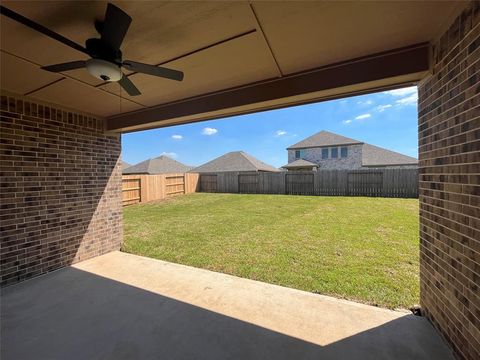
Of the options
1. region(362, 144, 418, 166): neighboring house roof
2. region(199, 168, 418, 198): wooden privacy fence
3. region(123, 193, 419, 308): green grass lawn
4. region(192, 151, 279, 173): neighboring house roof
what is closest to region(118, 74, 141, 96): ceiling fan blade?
region(123, 193, 419, 308): green grass lawn

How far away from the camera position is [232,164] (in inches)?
923

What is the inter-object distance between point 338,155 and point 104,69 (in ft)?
71.3

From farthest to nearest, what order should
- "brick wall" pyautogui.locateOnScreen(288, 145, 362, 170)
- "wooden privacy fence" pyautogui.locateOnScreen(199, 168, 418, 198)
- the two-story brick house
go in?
"brick wall" pyautogui.locateOnScreen(288, 145, 362, 170) → the two-story brick house → "wooden privacy fence" pyautogui.locateOnScreen(199, 168, 418, 198)

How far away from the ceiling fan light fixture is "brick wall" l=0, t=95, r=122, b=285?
2318 mm

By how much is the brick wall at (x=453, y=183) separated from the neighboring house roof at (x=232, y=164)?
20.1m

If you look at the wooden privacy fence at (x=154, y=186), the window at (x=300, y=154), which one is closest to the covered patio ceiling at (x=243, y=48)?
the wooden privacy fence at (x=154, y=186)

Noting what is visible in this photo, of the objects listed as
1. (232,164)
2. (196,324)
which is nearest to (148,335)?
(196,324)

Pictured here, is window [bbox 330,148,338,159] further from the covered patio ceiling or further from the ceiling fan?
the ceiling fan

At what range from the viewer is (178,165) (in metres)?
29.2

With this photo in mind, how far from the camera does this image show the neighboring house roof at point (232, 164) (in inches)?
896

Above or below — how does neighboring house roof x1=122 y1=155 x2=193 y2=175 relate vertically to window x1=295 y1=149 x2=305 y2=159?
below

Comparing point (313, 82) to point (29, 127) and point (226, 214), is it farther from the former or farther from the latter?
point (226, 214)

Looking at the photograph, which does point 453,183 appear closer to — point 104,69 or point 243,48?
point 243,48

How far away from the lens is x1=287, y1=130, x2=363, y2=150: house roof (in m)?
21.2
